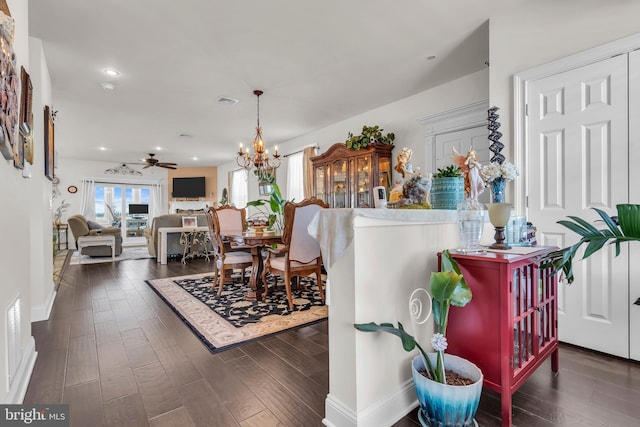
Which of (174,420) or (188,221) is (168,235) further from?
(174,420)

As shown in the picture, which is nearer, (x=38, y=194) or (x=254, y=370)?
(x=254, y=370)

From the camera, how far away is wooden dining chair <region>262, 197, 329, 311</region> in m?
2.98

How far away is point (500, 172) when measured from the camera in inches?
68.9

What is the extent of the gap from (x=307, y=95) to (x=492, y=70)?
92.0 inches

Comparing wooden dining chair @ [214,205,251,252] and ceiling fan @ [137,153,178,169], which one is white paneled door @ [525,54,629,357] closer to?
wooden dining chair @ [214,205,251,252]

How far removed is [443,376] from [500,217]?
87cm

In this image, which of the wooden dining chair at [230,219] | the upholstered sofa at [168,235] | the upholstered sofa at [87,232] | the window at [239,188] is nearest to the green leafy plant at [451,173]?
the wooden dining chair at [230,219]

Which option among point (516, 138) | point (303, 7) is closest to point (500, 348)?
point (516, 138)

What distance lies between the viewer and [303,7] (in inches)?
95.1

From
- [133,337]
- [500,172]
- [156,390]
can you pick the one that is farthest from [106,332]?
[500,172]

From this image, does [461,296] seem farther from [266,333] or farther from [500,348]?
[266,333]

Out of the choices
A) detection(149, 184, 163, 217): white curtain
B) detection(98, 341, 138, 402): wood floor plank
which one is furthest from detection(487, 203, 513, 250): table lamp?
detection(149, 184, 163, 217): white curtain

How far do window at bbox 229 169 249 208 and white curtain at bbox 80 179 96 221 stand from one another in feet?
13.4

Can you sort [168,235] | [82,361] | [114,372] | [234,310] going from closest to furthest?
[114,372], [82,361], [234,310], [168,235]
